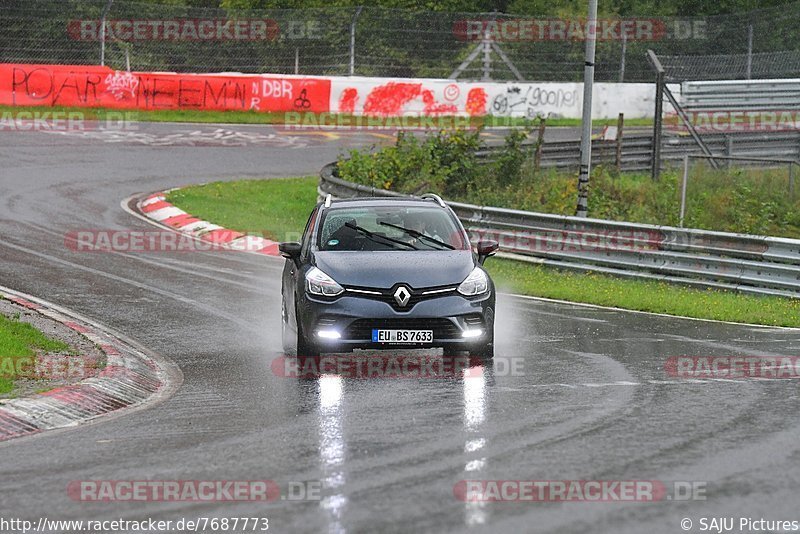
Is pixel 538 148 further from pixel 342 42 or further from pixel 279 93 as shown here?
pixel 279 93

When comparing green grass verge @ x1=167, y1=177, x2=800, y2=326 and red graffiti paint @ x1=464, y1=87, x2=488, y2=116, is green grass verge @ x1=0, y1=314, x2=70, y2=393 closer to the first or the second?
green grass verge @ x1=167, y1=177, x2=800, y2=326

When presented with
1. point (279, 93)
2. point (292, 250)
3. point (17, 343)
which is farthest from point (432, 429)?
point (279, 93)

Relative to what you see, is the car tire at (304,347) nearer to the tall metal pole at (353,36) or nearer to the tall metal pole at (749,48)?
the tall metal pole at (353,36)

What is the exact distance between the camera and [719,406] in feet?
33.0

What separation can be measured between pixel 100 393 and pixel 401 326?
270cm

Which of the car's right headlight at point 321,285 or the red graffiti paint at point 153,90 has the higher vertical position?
the red graffiti paint at point 153,90

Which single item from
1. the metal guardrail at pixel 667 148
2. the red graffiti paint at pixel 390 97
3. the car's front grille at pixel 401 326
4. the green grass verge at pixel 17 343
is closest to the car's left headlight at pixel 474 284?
the car's front grille at pixel 401 326

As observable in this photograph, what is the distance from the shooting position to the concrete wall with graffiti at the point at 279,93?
1457 inches

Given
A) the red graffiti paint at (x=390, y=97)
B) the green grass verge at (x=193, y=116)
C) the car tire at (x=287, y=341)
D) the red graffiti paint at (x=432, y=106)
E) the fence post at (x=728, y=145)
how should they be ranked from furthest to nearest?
the red graffiti paint at (x=432, y=106) < the red graffiti paint at (x=390, y=97) < the green grass verge at (x=193, y=116) < the fence post at (x=728, y=145) < the car tire at (x=287, y=341)

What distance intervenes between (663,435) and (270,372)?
14.4 ft

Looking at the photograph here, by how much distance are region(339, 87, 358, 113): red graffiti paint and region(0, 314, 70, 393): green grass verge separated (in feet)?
89.6

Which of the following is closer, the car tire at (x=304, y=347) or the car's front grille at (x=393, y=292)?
the car's front grille at (x=393, y=292)

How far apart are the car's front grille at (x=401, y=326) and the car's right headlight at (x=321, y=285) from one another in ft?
1.27

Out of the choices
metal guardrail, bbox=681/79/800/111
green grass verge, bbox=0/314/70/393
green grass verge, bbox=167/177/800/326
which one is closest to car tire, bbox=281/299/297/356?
green grass verge, bbox=0/314/70/393
